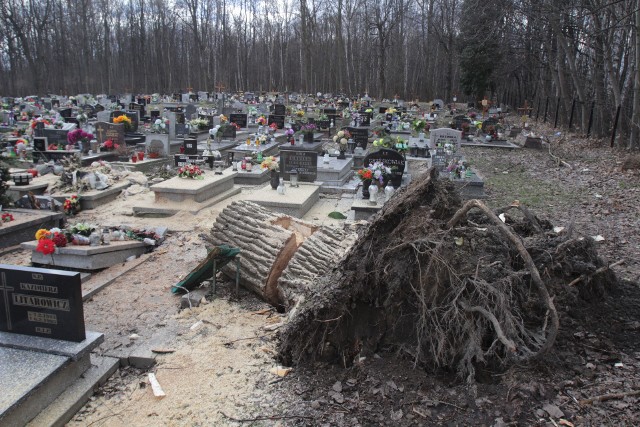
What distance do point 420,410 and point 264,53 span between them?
60.1 meters

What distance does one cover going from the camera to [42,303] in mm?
4875

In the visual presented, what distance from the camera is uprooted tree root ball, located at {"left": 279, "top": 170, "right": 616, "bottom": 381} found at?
413cm

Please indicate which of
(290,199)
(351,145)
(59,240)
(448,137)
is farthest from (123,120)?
(59,240)

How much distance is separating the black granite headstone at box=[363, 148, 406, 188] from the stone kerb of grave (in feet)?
16.1

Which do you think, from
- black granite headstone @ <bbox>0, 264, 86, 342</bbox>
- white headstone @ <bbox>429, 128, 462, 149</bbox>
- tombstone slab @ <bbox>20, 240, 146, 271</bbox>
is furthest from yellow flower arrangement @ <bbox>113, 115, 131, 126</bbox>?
black granite headstone @ <bbox>0, 264, 86, 342</bbox>

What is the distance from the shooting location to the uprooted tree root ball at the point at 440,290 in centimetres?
413

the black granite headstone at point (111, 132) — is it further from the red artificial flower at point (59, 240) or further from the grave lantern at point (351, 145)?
the red artificial flower at point (59, 240)

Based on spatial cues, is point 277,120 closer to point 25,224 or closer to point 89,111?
point 89,111

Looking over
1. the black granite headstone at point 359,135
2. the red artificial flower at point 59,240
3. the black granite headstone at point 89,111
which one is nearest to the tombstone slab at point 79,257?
the red artificial flower at point 59,240

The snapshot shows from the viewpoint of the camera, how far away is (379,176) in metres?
11.5

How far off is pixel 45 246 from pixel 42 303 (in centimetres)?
320

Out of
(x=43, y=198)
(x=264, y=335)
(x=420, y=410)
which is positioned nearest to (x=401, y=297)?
(x=420, y=410)

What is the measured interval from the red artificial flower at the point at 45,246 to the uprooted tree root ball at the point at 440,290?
15.7 ft

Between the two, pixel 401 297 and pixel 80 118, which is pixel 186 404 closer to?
pixel 401 297
